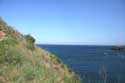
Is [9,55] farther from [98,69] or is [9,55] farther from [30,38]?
[98,69]

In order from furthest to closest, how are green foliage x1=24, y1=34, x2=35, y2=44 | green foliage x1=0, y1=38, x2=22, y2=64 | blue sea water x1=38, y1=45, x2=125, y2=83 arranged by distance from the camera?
green foliage x1=24, y1=34, x2=35, y2=44 → blue sea water x1=38, y1=45, x2=125, y2=83 → green foliage x1=0, y1=38, x2=22, y2=64

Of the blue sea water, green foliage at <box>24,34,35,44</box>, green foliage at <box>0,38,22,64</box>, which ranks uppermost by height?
Result: green foliage at <box>24,34,35,44</box>

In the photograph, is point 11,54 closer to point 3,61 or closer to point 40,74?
point 3,61

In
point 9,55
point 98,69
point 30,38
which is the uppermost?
point 30,38

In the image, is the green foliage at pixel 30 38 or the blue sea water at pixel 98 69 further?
the green foliage at pixel 30 38

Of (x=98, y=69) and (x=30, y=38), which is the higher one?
(x=30, y=38)

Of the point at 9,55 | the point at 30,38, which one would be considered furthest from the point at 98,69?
the point at 9,55

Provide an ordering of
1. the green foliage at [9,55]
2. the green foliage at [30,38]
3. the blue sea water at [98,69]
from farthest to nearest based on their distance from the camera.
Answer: the green foliage at [30,38]
the blue sea water at [98,69]
the green foliage at [9,55]

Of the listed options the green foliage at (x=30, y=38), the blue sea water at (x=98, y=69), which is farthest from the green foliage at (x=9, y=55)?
the green foliage at (x=30, y=38)

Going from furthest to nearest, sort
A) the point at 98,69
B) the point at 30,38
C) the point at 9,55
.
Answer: the point at 98,69
the point at 30,38
the point at 9,55

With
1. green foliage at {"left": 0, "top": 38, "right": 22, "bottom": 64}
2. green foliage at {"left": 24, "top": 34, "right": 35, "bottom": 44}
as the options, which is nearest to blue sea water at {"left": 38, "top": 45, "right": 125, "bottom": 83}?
green foliage at {"left": 0, "top": 38, "right": 22, "bottom": 64}

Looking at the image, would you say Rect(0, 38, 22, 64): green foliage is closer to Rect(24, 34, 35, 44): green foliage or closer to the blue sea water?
the blue sea water

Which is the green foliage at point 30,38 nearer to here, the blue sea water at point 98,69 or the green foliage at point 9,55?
the blue sea water at point 98,69

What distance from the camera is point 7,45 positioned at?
42.7 feet
